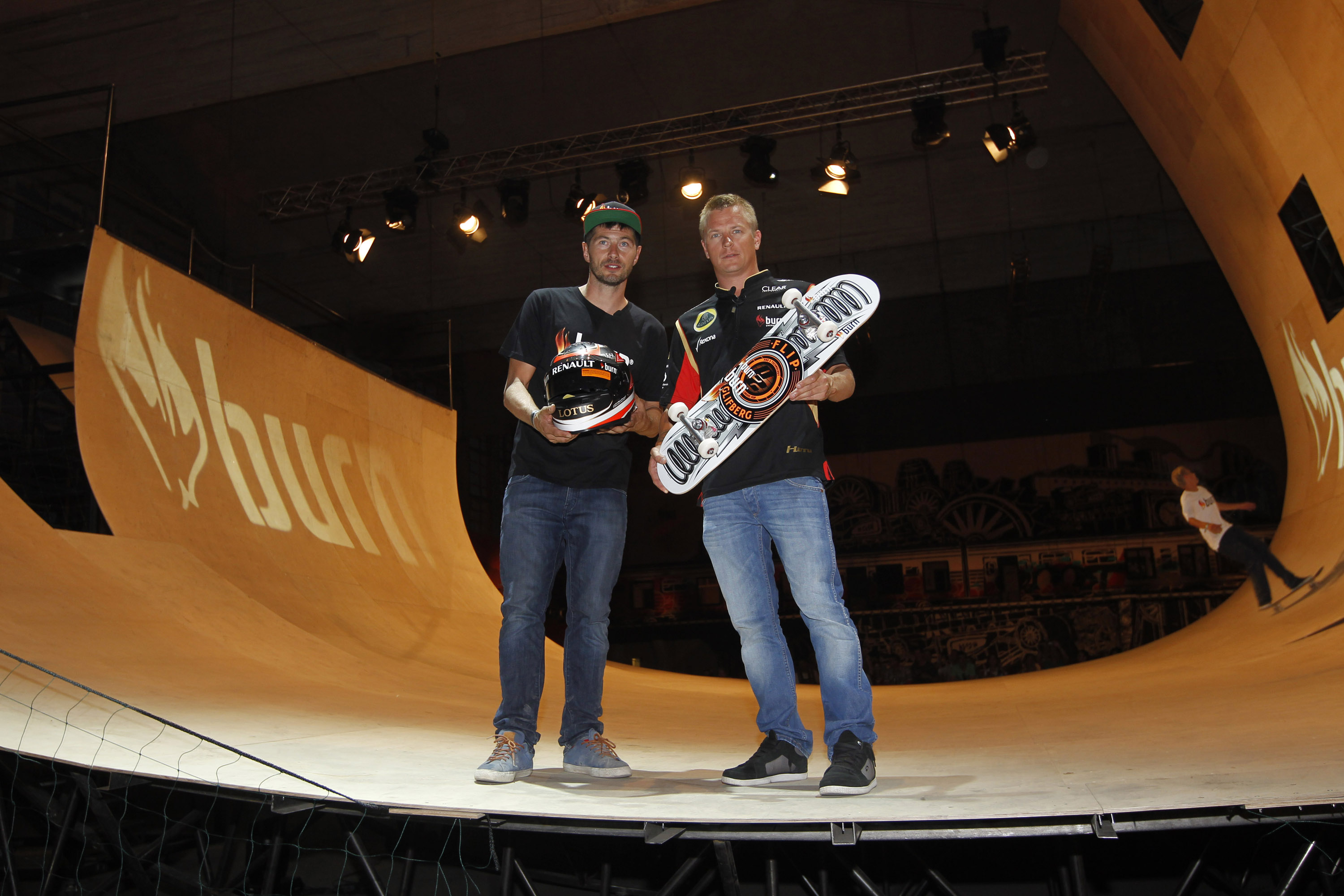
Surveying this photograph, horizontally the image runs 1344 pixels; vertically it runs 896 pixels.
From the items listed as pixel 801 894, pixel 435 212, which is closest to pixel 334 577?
pixel 801 894

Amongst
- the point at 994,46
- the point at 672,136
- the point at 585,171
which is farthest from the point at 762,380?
the point at 585,171

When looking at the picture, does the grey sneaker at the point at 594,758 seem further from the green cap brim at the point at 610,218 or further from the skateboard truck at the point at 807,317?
the green cap brim at the point at 610,218

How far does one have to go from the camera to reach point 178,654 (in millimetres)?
3715

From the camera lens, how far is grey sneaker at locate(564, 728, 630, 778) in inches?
78.2

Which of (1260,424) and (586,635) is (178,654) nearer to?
(586,635)

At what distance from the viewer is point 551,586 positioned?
2.12 metres

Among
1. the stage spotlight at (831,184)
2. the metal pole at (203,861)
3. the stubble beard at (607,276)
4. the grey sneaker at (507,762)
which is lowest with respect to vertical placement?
the metal pole at (203,861)

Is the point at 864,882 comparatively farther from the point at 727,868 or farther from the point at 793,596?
the point at 793,596

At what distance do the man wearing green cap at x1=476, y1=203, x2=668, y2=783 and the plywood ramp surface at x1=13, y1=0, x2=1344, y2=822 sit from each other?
141 millimetres

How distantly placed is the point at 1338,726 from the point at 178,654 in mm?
3986

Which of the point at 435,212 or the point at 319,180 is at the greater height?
the point at 435,212

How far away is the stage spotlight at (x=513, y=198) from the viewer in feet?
29.3

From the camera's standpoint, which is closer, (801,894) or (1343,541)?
(801,894)

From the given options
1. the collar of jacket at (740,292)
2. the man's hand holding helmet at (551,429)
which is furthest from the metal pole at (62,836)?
the collar of jacket at (740,292)
